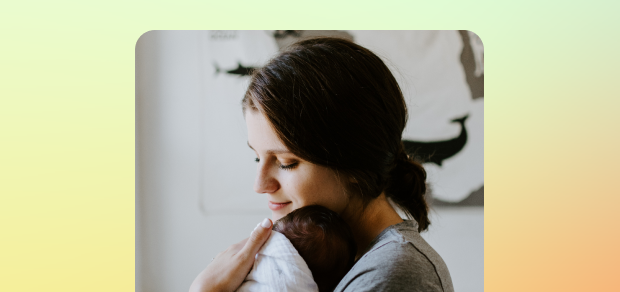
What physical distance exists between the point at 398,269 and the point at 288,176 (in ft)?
1.18

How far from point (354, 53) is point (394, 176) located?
366mm

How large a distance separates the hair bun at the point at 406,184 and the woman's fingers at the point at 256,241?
0.36 meters

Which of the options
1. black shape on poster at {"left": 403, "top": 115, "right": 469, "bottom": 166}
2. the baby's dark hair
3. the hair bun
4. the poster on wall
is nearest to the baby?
the baby's dark hair

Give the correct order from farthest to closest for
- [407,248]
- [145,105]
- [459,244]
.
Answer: [459,244] → [145,105] → [407,248]

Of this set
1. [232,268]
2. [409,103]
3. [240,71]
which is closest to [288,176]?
[232,268]

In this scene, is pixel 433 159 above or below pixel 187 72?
below

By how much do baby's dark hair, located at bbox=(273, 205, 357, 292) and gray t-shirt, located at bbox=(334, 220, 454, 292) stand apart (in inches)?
4.2

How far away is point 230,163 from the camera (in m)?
1.79

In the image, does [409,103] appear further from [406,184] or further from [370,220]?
[370,220]

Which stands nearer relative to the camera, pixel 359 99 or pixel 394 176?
pixel 359 99

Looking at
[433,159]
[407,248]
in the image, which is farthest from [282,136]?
[433,159]

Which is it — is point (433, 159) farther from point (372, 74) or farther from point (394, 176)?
point (372, 74)

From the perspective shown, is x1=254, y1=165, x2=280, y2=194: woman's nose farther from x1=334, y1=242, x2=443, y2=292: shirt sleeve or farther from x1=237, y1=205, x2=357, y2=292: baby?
x1=334, y1=242, x2=443, y2=292: shirt sleeve

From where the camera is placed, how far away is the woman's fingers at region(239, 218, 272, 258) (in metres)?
0.93
